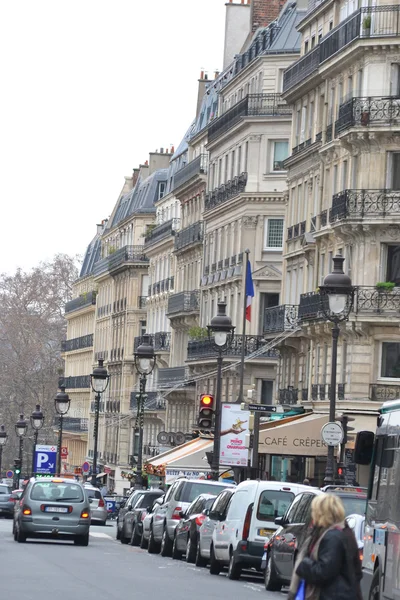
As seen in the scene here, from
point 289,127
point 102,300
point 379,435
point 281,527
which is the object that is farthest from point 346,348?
point 102,300

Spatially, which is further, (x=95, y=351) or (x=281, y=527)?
(x=95, y=351)

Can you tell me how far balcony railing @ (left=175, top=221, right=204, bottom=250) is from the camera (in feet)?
273

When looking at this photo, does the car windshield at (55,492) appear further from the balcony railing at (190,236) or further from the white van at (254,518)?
the balcony railing at (190,236)

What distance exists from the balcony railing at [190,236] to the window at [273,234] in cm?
1168

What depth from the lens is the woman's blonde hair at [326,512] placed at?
41.1 feet

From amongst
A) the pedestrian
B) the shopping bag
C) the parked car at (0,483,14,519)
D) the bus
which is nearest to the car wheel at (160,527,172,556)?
the bus

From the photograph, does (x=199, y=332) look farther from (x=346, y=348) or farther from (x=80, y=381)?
(x=80, y=381)

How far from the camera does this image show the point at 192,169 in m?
86.1

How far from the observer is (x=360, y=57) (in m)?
53.6

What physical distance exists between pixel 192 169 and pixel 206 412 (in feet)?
170

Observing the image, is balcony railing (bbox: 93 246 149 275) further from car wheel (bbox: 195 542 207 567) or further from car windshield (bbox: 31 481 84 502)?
car wheel (bbox: 195 542 207 567)

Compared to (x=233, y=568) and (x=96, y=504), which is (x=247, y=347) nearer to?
(x=96, y=504)

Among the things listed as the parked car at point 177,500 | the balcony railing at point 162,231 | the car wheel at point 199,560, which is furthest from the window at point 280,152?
the car wheel at point 199,560

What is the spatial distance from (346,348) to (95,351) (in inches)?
2845
